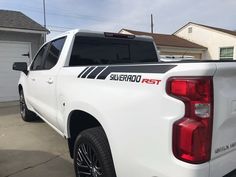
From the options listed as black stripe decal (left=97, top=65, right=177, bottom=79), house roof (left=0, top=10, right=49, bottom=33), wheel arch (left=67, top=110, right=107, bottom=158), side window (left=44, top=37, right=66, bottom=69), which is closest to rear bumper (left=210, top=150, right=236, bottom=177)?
black stripe decal (left=97, top=65, right=177, bottom=79)

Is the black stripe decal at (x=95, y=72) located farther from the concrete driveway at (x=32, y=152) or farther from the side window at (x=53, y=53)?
the concrete driveway at (x=32, y=152)

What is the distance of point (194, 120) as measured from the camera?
1883mm

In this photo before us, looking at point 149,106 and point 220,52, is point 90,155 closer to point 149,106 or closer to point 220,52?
point 149,106

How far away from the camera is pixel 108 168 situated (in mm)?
2658

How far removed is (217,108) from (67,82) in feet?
6.69

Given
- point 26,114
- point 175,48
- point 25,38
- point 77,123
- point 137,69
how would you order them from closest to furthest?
point 137,69, point 77,123, point 26,114, point 25,38, point 175,48

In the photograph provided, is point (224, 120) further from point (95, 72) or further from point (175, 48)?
point (175, 48)

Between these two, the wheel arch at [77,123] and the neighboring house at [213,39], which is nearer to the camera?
the wheel arch at [77,123]

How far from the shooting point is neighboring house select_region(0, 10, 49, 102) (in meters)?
11.8

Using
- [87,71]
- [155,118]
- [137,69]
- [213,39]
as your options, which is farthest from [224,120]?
[213,39]

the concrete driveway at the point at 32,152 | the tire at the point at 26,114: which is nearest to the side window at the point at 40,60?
the concrete driveway at the point at 32,152

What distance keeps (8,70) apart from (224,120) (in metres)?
11.3

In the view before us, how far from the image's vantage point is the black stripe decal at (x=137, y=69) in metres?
2.04

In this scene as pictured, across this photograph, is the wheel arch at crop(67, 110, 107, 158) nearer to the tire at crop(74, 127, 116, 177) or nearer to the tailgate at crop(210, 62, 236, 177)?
the tire at crop(74, 127, 116, 177)
